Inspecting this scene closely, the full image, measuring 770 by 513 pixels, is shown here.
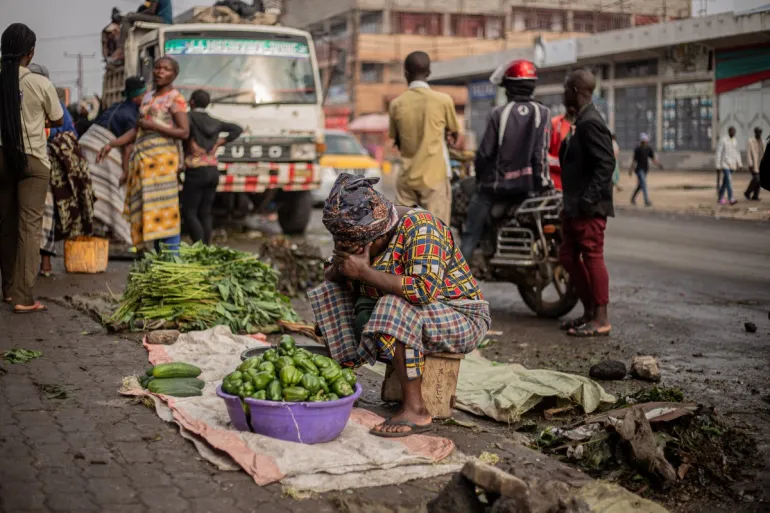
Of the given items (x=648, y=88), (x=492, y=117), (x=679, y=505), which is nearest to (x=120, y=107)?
(x=492, y=117)

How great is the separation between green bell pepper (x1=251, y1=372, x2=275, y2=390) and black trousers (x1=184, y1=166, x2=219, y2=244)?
18.3 feet

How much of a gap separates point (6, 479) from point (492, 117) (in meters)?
5.68

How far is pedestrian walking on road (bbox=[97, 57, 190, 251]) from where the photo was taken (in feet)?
29.5

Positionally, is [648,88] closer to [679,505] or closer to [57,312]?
[57,312]

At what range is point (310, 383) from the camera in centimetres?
430

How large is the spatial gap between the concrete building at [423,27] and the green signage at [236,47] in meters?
40.5

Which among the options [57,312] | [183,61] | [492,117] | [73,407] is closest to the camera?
[73,407]

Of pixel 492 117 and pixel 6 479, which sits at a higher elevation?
pixel 492 117

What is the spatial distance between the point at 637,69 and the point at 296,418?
111ft

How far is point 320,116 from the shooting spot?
1412cm

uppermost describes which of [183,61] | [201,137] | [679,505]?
[183,61]

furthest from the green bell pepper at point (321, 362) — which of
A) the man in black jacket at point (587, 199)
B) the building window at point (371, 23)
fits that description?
the building window at point (371, 23)

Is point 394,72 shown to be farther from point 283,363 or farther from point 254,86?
point 283,363

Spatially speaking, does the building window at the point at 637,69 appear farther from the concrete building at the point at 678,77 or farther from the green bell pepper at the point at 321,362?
the green bell pepper at the point at 321,362
